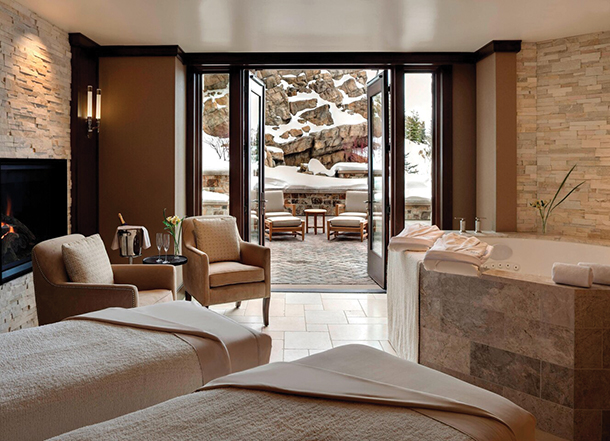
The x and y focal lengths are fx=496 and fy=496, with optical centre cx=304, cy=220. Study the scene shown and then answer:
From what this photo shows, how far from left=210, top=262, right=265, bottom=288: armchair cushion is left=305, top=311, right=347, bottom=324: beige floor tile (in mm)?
606

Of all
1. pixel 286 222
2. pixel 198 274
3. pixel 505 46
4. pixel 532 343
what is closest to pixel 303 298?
pixel 198 274

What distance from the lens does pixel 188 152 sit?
18.1 feet

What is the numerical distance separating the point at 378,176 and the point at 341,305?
1.82 meters

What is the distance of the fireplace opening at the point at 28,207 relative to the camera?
12.1 ft

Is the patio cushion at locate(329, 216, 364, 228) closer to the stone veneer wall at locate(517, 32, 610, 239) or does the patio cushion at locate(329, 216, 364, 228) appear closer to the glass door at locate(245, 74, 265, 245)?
the glass door at locate(245, 74, 265, 245)

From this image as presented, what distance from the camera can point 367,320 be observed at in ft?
14.6

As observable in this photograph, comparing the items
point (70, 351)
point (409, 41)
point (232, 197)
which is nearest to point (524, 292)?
point (70, 351)

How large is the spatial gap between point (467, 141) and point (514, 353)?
3.35 metres

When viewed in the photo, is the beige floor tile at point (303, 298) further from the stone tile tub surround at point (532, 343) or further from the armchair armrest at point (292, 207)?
the armchair armrest at point (292, 207)

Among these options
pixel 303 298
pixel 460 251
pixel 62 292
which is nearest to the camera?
pixel 460 251

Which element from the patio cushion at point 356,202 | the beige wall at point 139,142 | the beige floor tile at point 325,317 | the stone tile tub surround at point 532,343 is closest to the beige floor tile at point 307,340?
the beige floor tile at point 325,317

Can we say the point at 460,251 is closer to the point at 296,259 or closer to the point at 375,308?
the point at 375,308

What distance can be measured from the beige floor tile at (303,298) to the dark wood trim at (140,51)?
2.78 m

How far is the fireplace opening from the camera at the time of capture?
3689 mm
